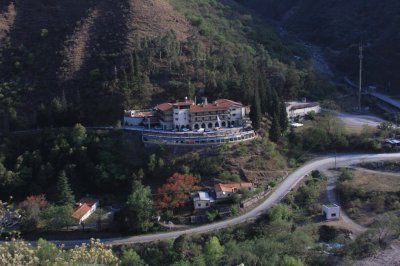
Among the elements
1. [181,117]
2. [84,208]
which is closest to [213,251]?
[84,208]

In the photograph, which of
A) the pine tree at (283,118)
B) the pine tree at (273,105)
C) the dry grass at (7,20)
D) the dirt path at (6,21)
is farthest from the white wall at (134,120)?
the dry grass at (7,20)

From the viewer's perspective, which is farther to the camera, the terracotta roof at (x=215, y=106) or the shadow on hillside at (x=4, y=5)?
the shadow on hillside at (x=4, y=5)

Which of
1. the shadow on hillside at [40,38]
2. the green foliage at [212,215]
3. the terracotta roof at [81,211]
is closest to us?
the green foliage at [212,215]

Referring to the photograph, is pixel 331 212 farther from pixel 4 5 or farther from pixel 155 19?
pixel 4 5

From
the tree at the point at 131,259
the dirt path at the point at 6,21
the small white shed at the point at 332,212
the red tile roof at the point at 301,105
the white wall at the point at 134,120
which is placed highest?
the dirt path at the point at 6,21

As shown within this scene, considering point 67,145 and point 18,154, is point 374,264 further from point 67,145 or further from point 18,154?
point 18,154

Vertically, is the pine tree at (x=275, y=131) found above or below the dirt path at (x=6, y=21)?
below

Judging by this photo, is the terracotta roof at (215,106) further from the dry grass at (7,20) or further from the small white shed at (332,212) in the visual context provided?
the dry grass at (7,20)

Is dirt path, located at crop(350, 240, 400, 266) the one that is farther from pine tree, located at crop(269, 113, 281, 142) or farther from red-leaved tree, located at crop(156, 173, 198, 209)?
pine tree, located at crop(269, 113, 281, 142)
